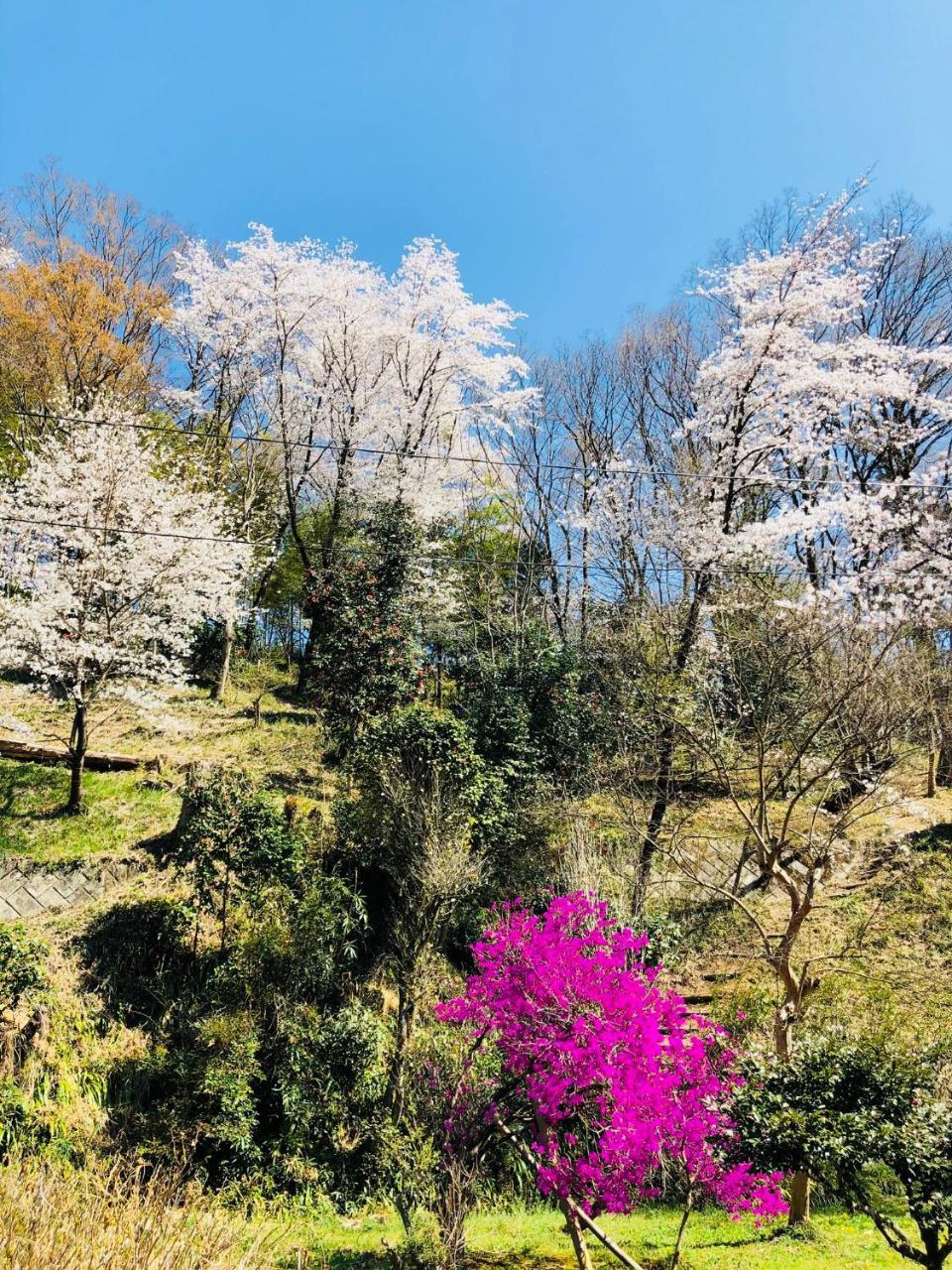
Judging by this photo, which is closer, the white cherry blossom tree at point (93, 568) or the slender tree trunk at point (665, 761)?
the slender tree trunk at point (665, 761)

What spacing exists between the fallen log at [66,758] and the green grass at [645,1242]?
23.4 ft

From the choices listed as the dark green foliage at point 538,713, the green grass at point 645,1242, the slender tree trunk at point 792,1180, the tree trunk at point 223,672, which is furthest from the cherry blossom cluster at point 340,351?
the green grass at point 645,1242

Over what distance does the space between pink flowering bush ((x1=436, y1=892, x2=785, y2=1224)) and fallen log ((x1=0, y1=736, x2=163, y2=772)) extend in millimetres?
7701

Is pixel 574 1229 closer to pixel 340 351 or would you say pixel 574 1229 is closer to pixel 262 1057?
pixel 262 1057

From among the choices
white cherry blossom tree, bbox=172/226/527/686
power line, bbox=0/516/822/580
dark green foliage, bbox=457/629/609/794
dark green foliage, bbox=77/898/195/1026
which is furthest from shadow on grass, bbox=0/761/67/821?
white cherry blossom tree, bbox=172/226/527/686

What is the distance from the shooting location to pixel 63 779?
34.9 ft

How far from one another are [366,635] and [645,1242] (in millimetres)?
8926

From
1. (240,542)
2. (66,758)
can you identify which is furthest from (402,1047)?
(240,542)

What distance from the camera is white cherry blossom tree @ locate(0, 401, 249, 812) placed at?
10023 millimetres

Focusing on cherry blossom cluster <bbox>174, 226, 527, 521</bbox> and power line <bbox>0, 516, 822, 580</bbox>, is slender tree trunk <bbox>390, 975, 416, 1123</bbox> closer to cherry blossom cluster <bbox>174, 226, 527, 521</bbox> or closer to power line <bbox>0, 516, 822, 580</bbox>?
power line <bbox>0, 516, 822, 580</bbox>

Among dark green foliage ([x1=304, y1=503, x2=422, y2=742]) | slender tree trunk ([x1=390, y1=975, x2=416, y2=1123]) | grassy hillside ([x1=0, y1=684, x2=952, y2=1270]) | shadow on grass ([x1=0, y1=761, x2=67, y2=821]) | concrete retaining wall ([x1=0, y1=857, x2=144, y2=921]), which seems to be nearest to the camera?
grassy hillside ([x1=0, y1=684, x2=952, y2=1270])

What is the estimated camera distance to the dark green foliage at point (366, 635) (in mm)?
12266

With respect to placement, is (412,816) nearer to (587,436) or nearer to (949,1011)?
(949,1011)

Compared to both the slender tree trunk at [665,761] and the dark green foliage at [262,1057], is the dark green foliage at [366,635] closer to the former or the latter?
the dark green foliage at [262,1057]
